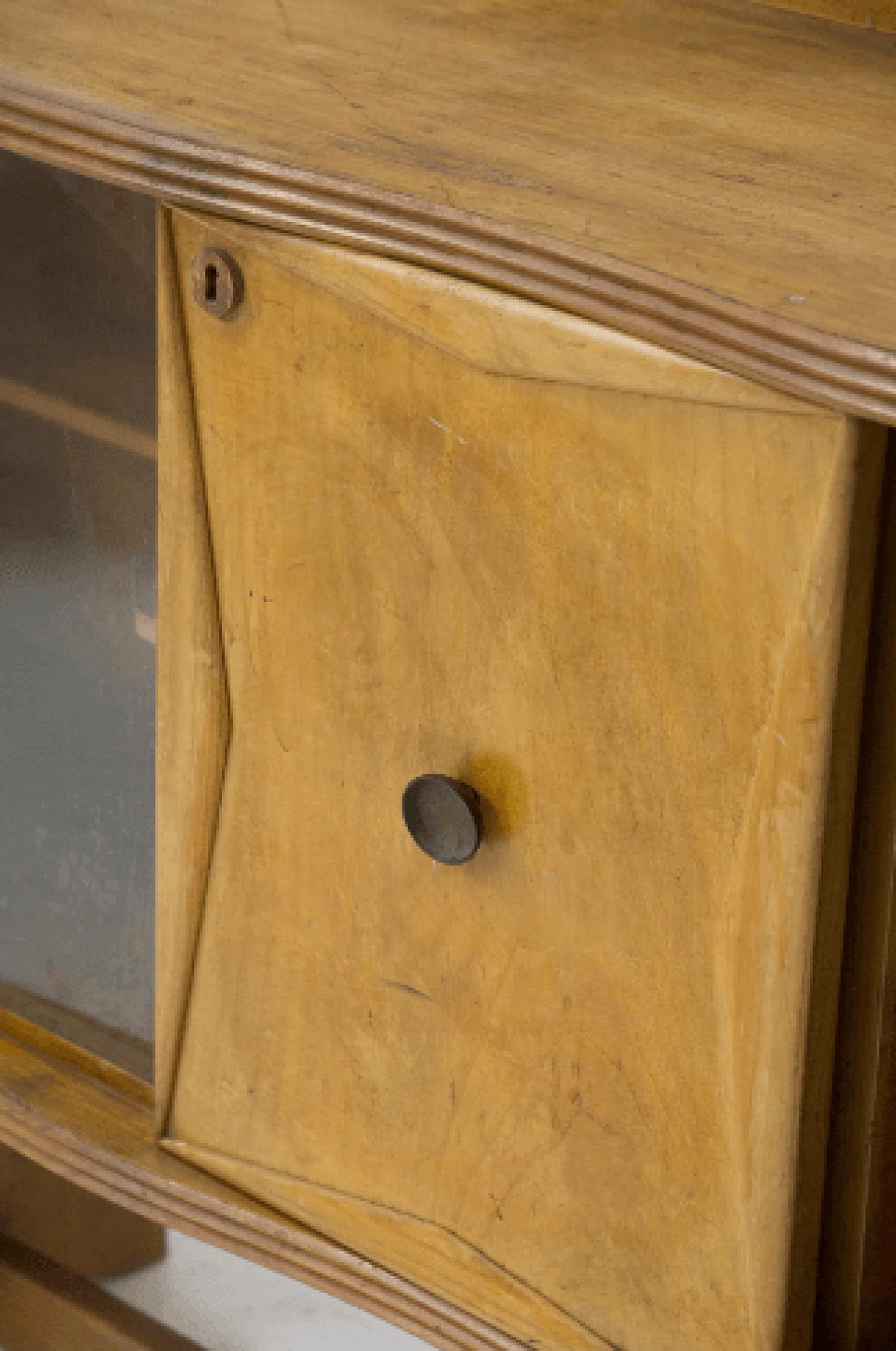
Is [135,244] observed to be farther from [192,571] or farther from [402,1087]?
[402,1087]

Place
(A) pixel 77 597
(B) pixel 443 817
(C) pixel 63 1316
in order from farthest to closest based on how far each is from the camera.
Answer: (C) pixel 63 1316 → (A) pixel 77 597 → (B) pixel 443 817

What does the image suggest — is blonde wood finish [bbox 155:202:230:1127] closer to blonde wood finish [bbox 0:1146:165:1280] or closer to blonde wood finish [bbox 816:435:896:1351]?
blonde wood finish [bbox 816:435:896:1351]

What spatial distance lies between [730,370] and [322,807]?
0.32 m

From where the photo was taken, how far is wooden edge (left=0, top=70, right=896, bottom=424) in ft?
2.26

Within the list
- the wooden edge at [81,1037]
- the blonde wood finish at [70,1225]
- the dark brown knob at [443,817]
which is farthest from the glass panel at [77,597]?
the blonde wood finish at [70,1225]

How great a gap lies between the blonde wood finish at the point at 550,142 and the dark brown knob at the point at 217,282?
32 mm

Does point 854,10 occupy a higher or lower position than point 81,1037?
higher

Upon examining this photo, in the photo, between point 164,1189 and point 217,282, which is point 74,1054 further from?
point 217,282

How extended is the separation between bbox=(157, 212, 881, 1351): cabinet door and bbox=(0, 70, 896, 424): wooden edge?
17 mm

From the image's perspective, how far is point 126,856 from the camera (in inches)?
41.8

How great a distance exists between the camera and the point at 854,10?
1028 millimetres

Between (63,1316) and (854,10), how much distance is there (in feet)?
3.38

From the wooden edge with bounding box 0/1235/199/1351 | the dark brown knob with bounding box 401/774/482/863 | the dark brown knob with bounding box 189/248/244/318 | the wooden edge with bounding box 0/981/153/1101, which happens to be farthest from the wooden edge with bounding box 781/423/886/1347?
the wooden edge with bounding box 0/1235/199/1351

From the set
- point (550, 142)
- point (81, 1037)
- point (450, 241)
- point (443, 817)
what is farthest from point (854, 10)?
point (81, 1037)
